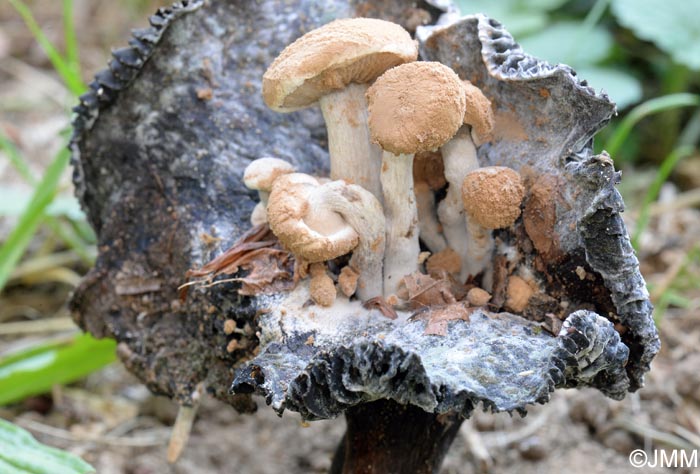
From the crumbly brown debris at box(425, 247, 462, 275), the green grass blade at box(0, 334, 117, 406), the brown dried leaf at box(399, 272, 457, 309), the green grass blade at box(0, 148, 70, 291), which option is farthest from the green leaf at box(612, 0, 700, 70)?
the green grass blade at box(0, 334, 117, 406)

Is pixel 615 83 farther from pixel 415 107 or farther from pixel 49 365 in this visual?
pixel 49 365

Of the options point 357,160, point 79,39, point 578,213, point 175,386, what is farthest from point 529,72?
point 79,39

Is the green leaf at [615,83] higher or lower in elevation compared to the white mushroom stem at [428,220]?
lower

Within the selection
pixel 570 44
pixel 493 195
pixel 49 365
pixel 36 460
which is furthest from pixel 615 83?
pixel 36 460

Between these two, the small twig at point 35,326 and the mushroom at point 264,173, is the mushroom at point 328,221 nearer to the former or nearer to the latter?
the mushroom at point 264,173

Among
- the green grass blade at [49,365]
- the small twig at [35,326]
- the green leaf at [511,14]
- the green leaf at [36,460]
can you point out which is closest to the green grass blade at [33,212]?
the green grass blade at [49,365]

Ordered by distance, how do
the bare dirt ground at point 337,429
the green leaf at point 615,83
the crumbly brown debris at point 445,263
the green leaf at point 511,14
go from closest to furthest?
the crumbly brown debris at point 445,263 < the bare dirt ground at point 337,429 < the green leaf at point 615,83 < the green leaf at point 511,14
